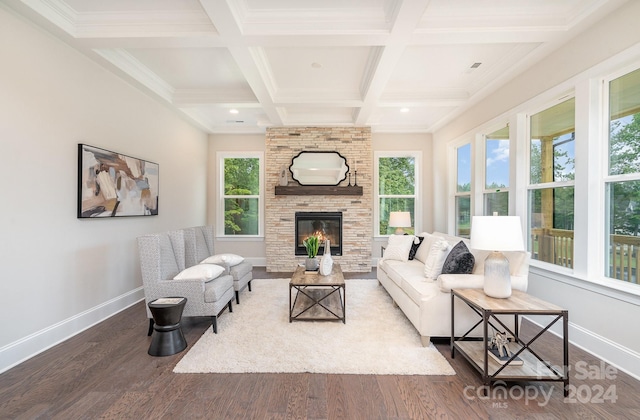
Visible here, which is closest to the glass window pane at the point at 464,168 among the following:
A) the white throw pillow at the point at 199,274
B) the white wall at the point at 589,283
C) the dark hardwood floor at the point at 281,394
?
the white wall at the point at 589,283

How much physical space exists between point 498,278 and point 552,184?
1.59 metres

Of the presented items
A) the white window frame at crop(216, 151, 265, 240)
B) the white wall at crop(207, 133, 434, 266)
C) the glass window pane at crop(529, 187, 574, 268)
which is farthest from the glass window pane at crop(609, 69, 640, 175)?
the white window frame at crop(216, 151, 265, 240)

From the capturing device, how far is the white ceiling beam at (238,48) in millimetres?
2289

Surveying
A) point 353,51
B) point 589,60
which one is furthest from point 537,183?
point 353,51

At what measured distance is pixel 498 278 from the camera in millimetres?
2227

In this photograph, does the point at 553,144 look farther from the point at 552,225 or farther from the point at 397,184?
the point at 397,184

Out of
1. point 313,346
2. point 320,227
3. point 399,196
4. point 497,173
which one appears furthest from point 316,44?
point 399,196

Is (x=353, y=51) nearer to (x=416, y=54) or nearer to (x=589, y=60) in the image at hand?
(x=416, y=54)

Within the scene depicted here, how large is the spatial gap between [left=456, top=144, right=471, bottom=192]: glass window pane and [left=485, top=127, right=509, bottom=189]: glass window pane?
0.52 meters

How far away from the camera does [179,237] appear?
3330 millimetres

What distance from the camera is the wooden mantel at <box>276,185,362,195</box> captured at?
18.2ft

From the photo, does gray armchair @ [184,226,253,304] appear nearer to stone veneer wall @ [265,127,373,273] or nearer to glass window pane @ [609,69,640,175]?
stone veneer wall @ [265,127,373,273]

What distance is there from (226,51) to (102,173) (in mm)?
1937

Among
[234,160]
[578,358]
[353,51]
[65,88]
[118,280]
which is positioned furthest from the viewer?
[234,160]
